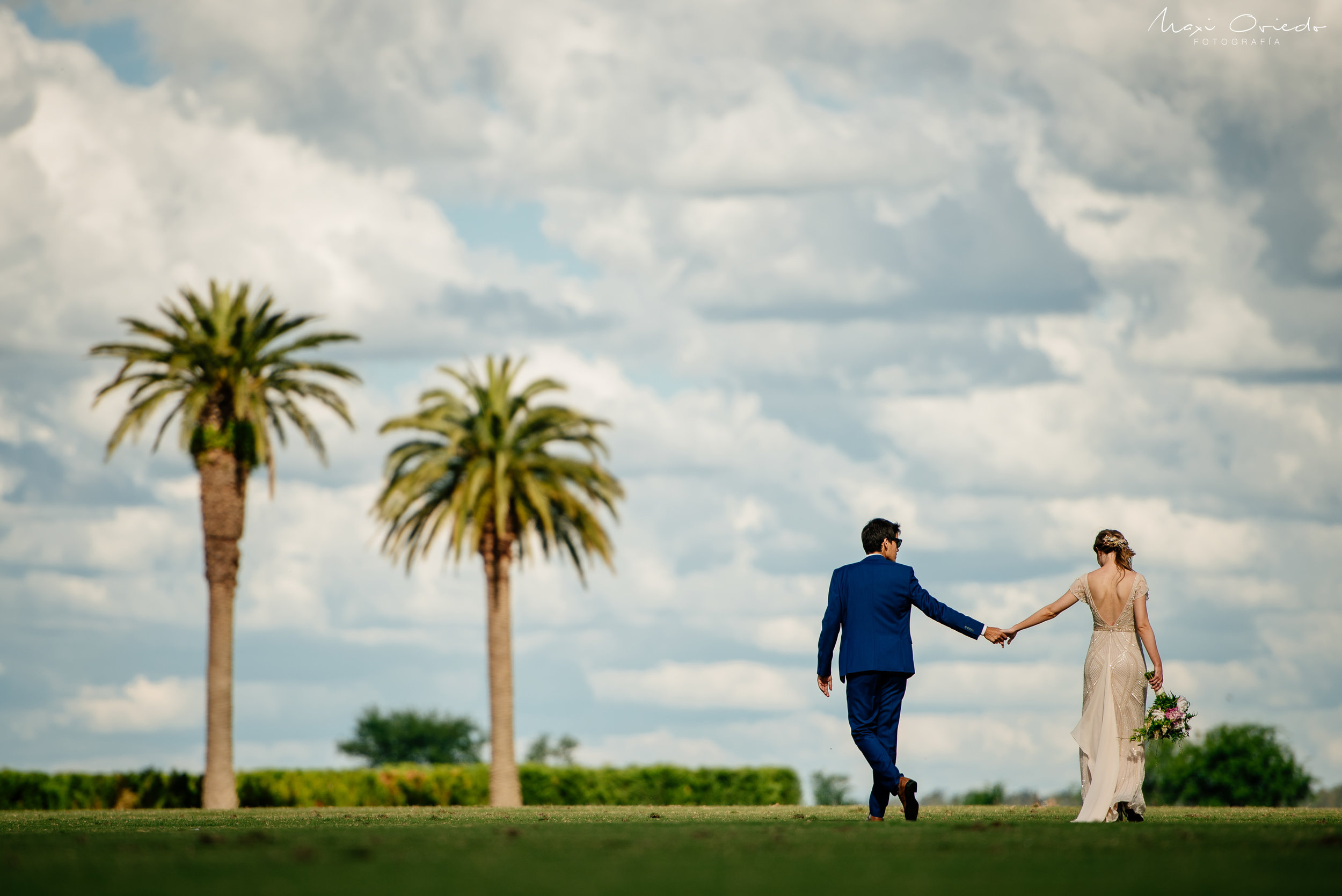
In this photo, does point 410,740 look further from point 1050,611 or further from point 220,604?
point 1050,611

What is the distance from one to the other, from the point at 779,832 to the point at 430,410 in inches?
1242

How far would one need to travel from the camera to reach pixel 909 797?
1248cm

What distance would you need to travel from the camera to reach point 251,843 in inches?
376

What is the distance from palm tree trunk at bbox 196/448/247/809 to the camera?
3853cm

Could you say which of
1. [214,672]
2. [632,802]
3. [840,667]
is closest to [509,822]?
[840,667]

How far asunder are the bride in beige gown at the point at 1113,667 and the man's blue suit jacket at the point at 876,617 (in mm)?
1053

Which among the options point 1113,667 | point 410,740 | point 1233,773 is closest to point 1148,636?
point 1113,667

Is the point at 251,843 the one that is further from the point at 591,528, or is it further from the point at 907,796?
the point at 591,528

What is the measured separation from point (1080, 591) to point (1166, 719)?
4.37ft

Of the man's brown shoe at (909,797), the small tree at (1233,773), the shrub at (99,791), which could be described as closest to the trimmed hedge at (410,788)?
the shrub at (99,791)

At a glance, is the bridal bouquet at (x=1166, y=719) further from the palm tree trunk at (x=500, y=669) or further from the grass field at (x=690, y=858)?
the palm tree trunk at (x=500, y=669)

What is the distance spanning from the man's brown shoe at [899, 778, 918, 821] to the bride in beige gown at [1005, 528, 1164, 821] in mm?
1831

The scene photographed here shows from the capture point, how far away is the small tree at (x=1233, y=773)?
58656mm

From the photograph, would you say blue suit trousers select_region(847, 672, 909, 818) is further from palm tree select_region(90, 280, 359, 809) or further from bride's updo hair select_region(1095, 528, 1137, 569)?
palm tree select_region(90, 280, 359, 809)
